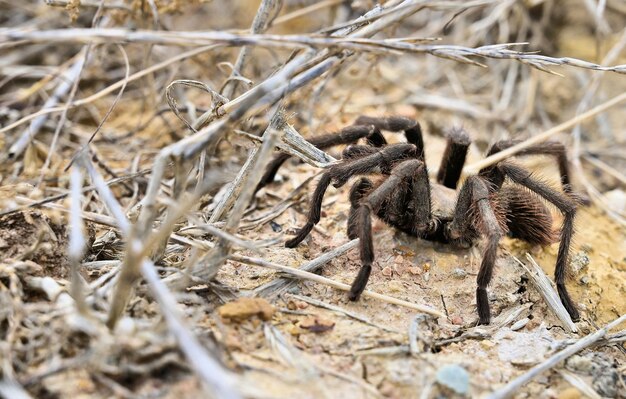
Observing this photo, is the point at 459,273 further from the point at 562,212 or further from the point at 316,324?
the point at 316,324

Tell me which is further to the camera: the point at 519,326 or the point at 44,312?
the point at 519,326

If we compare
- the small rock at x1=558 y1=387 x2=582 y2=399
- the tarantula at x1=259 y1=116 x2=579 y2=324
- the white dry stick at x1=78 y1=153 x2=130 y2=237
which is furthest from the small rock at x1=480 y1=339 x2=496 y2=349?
the white dry stick at x1=78 y1=153 x2=130 y2=237

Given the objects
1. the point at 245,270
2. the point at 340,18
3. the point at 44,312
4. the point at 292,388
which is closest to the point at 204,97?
the point at 340,18

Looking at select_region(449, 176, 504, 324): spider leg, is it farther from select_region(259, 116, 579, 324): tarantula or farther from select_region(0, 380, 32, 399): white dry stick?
select_region(0, 380, 32, 399): white dry stick

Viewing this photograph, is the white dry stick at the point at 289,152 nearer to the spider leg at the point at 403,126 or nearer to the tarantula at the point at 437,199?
the tarantula at the point at 437,199

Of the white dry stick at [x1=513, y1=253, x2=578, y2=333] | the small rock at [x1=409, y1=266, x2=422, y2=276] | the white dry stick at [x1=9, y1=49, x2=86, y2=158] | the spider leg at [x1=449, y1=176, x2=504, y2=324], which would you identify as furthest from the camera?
the white dry stick at [x1=9, y1=49, x2=86, y2=158]

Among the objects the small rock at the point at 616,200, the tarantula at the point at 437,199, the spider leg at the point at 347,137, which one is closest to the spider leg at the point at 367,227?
the tarantula at the point at 437,199

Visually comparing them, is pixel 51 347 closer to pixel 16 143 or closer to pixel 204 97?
pixel 16 143
